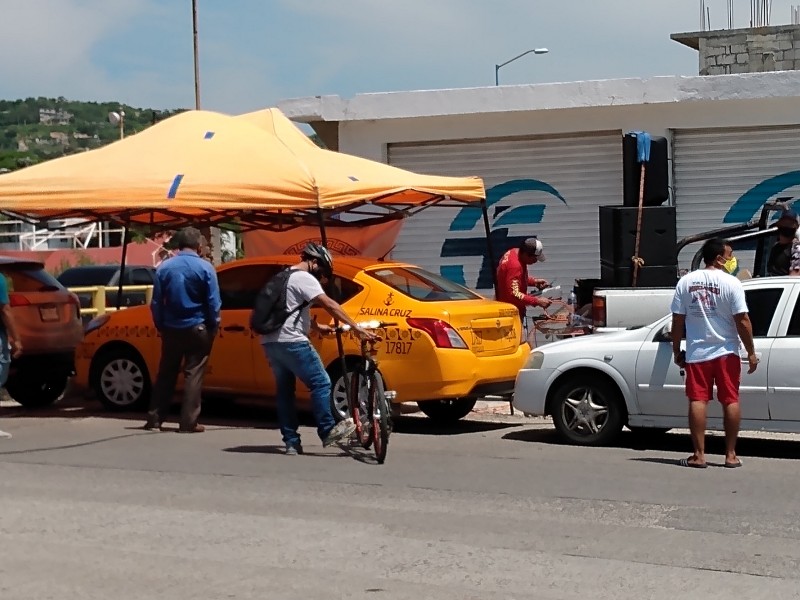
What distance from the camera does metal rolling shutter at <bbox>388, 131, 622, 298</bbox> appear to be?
19438 millimetres

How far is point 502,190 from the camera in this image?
1986cm

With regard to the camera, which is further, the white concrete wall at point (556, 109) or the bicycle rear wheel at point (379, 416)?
the white concrete wall at point (556, 109)

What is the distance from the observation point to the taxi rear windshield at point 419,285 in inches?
502

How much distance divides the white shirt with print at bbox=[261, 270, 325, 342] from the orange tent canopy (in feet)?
7.06

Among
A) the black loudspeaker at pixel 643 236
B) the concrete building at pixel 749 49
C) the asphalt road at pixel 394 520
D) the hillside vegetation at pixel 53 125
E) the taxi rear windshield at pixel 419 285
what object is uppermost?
the hillside vegetation at pixel 53 125

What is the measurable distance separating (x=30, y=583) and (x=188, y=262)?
19.5 feet

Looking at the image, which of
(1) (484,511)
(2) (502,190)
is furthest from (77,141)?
(1) (484,511)

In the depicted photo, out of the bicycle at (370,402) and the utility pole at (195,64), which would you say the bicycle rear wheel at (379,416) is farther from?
the utility pole at (195,64)

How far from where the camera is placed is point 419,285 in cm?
1300

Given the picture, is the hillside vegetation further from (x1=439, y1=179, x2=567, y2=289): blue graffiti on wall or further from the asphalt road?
the asphalt road

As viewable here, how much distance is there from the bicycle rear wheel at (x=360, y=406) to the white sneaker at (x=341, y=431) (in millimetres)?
142

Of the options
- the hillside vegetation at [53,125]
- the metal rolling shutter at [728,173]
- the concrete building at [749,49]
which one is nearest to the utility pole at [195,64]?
the concrete building at [749,49]

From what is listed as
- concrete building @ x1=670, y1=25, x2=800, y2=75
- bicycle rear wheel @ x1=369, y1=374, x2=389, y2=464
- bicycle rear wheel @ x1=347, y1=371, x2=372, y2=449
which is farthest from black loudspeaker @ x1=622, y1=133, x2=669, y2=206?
concrete building @ x1=670, y1=25, x2=800, y2=75

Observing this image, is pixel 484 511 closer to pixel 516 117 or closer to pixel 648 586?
pixel 648 586
